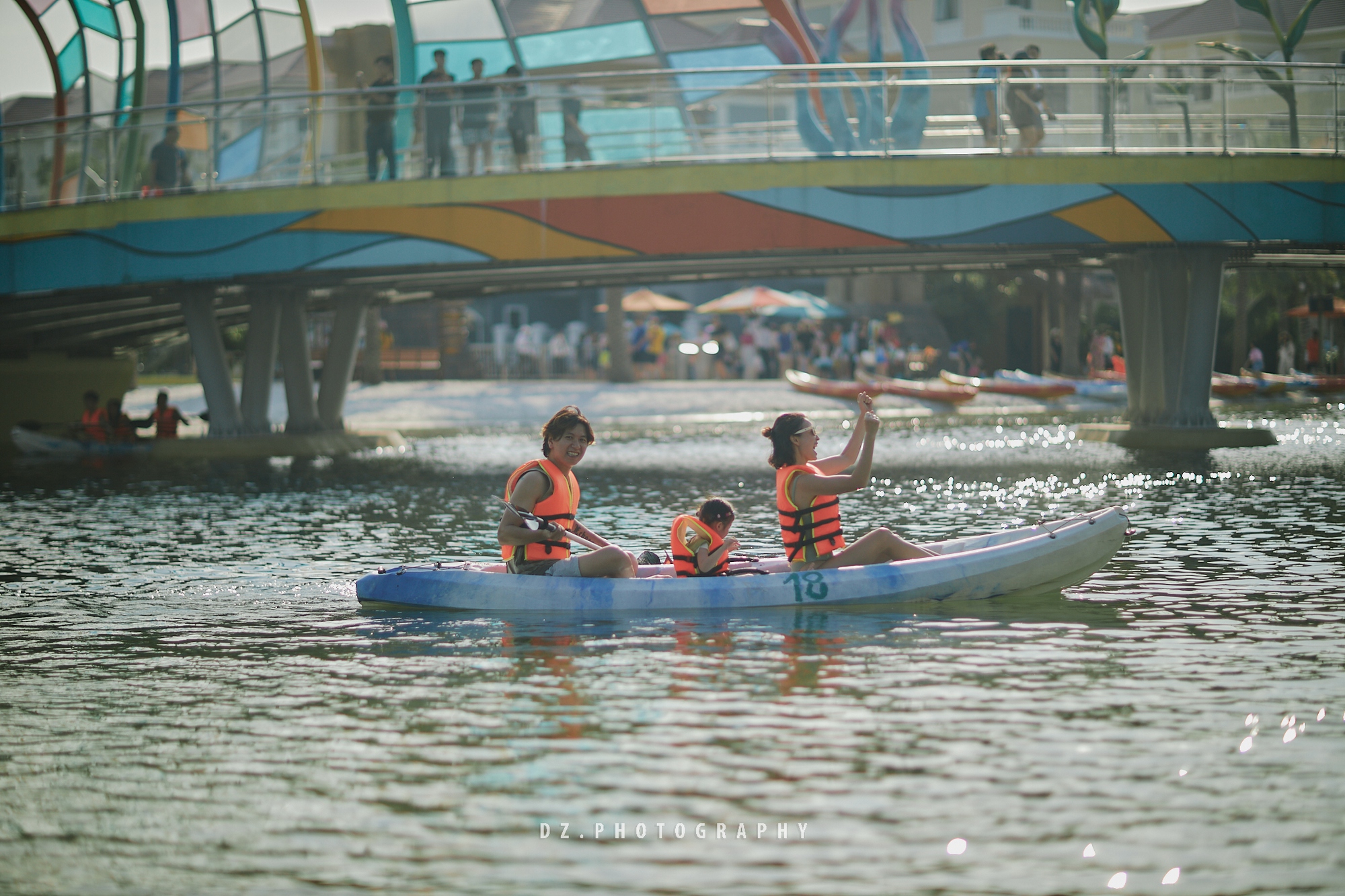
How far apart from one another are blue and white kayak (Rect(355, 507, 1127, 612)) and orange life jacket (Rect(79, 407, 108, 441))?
21.7m

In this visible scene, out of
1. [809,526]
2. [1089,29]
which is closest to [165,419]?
[1089,29]

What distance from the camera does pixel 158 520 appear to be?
19.1m

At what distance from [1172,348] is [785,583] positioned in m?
18.6

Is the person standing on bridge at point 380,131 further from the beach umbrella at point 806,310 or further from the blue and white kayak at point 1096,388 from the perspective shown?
the blue and white kayak at point 1096,388

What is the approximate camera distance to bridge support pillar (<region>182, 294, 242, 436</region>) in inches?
1177

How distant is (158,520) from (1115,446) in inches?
676

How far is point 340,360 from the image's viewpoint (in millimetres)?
32438

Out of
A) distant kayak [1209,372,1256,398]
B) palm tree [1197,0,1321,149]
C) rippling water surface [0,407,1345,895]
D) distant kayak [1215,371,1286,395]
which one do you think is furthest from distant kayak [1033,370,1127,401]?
rippling water surface [0,407,1345,895]

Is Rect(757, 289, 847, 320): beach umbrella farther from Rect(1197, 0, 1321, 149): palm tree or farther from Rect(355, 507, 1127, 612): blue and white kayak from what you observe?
Rect(355, 507, 1127, 612): blue and white kayak

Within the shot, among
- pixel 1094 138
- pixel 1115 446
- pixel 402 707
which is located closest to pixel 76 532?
pixel 402 707

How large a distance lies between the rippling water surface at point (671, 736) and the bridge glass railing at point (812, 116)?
9.80 metres

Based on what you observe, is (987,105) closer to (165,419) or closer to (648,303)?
(165,419)

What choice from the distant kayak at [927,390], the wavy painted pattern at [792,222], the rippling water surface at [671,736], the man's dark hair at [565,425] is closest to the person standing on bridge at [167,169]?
the wavy painted pattern at [792,222]

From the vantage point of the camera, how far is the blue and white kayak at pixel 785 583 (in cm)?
1139
